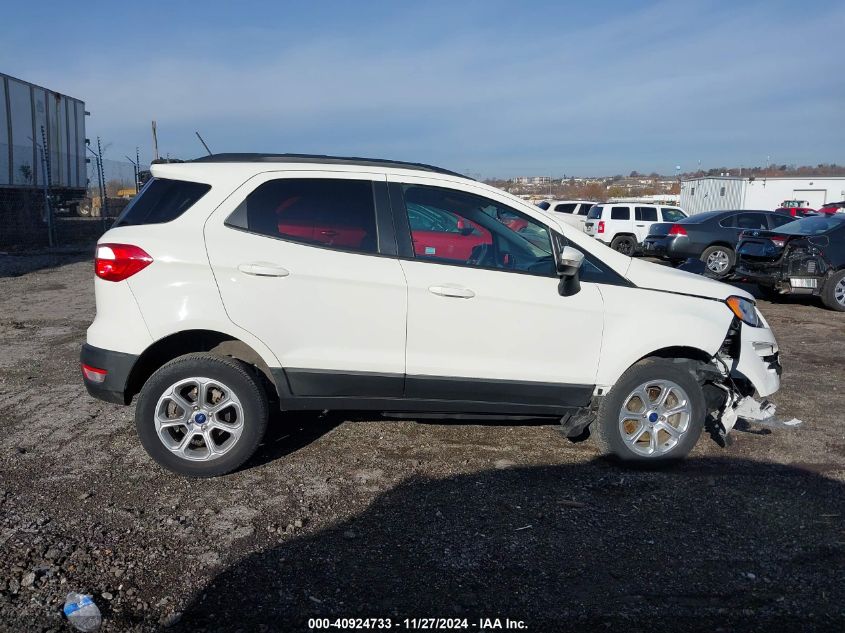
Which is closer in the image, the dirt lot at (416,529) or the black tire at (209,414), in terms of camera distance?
the dirt lot at (416,529)

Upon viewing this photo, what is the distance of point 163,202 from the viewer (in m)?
4.23

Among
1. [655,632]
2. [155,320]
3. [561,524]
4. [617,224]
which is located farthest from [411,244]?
[617,224]

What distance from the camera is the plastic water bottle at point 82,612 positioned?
2787 millimetres

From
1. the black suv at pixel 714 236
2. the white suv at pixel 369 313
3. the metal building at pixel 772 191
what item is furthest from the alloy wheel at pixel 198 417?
the metal building at pixel 772 191

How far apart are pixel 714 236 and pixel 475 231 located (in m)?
13.3

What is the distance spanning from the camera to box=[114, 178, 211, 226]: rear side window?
13.7ft

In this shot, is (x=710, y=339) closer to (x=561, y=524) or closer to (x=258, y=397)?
(x=561, y=524)

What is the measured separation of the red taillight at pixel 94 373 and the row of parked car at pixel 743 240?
2.97m

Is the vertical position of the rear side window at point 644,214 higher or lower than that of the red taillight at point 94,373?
higher

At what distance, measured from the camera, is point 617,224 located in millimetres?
21703

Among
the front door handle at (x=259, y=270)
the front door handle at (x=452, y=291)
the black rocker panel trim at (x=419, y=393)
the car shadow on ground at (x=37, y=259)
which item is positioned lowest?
the car shadow on ground at (x=37, y=259)

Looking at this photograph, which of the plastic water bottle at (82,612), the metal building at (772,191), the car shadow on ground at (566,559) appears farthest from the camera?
the metal building at (772,191)

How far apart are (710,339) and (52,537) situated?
158 inches

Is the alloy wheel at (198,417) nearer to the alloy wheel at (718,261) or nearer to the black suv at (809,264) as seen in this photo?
the black suv at (809,264)
